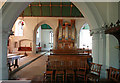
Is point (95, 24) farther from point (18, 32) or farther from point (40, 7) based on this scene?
point (18, 32)

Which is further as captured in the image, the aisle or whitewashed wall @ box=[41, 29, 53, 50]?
A: whitewashed wall @ box=[41, 29, 53, 50]

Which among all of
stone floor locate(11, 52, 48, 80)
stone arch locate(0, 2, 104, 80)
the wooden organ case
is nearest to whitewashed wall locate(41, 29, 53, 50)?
the wooden organ case

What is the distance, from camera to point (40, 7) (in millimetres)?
9789

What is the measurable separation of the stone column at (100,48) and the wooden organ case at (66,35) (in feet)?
26.0

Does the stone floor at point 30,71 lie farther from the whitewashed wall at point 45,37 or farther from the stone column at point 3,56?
the whitewashed wall at point 45,37

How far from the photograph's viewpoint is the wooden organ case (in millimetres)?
12188

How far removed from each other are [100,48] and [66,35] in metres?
8.38

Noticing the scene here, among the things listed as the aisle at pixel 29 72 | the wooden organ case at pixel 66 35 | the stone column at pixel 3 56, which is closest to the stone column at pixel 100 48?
the aisle at pixel 29 72

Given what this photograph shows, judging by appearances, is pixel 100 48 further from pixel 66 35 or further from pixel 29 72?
pixel 66 35

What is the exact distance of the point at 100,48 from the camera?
13.2ft

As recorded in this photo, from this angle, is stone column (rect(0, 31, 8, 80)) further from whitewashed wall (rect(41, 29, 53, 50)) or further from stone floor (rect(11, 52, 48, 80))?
whitewashed wall (rect(41, 29, 53, 50))

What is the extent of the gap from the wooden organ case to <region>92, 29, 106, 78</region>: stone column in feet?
26.0

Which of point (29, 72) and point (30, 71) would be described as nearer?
point (29, 72)

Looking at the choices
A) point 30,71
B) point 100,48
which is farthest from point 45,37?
point 100,48
